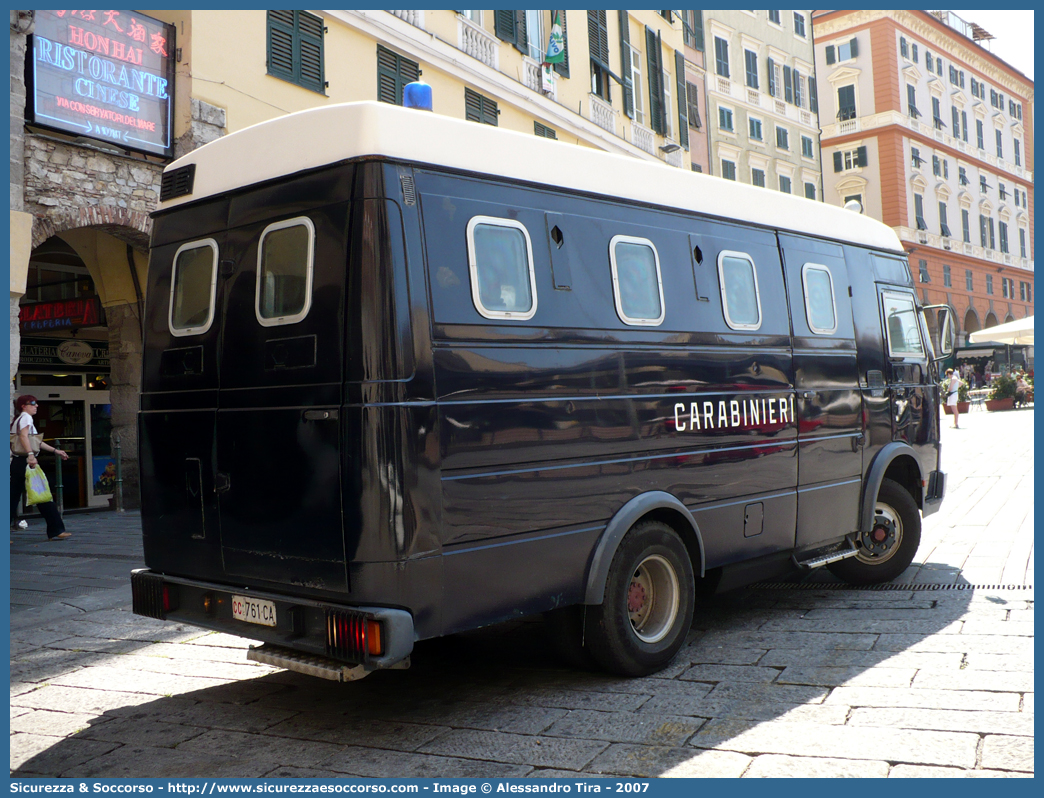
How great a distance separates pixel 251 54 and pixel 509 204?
9459 millimetres

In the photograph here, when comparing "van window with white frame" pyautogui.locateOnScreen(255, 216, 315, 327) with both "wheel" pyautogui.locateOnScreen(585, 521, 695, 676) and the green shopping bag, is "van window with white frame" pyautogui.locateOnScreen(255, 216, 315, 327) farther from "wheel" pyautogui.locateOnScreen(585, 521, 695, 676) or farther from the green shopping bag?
the green shopping bag

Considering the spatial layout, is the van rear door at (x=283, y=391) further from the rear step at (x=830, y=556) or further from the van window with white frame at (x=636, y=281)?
the rear step at (x=830, y=556)

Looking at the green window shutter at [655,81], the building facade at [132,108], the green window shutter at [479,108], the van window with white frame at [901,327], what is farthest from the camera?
the green window shutter at [655,81]

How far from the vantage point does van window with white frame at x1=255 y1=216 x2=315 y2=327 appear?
434 centimetres

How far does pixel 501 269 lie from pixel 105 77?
8.57 m

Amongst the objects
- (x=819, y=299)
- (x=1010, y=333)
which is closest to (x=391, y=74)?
(x=819, y=299)

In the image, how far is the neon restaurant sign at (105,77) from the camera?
1055 centimetres

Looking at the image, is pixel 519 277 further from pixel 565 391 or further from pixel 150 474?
pixel 150 474

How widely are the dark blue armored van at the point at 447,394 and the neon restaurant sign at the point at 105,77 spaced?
6652 millimetres

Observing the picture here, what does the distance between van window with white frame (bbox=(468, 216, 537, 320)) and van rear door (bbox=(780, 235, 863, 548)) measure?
7.82ft

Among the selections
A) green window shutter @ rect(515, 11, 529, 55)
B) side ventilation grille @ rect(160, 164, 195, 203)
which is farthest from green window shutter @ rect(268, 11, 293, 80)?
side ventilation grille @ rect(160, 164, 195, 203)

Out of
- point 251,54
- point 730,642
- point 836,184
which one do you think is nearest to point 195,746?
point 730,642

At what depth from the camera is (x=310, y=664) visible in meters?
4.26

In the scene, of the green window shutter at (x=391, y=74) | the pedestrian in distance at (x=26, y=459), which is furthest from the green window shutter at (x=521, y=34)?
the pedestrian in distance at (x=26, y=459)
